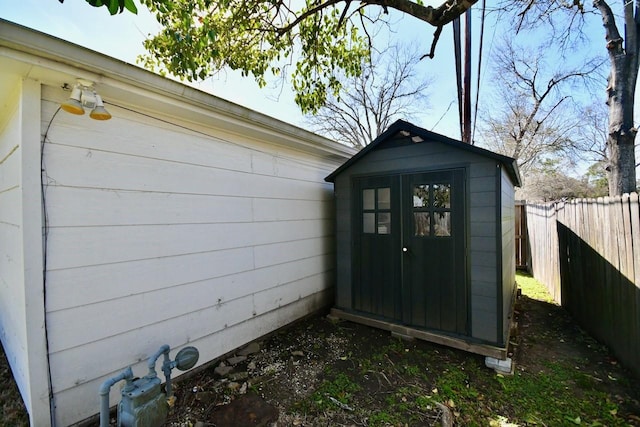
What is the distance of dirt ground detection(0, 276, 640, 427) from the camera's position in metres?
2.07

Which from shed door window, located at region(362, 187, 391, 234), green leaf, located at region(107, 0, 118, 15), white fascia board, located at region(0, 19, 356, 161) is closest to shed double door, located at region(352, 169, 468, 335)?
shed door window, located at region(362, 187, 391, 234)

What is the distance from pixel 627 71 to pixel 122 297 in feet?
26.0

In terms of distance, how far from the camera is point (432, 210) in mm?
3100

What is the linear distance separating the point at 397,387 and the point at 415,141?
2.60 meters

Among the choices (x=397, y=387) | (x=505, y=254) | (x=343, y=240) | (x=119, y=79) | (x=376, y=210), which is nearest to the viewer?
(x=119, y=79)

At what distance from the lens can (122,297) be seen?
83.7 inches

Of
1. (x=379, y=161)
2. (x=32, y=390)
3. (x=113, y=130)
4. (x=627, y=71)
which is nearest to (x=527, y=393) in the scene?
(x=379, y=161)

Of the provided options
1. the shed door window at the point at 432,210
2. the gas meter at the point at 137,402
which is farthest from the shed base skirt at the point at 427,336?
the gas meter at the point at 137,402

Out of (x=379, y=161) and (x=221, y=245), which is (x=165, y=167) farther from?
(x=379, y=161)

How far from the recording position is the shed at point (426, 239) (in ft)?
9.17

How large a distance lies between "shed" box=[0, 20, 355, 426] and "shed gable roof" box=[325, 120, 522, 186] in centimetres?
117

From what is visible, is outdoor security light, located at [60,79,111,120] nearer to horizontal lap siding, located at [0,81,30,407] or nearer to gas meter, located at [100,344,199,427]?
horizontal lap siding, located at [0,81,30,407]

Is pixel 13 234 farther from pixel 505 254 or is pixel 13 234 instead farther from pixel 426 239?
pixel 505 254

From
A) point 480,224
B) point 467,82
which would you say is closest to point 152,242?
point 480,224
